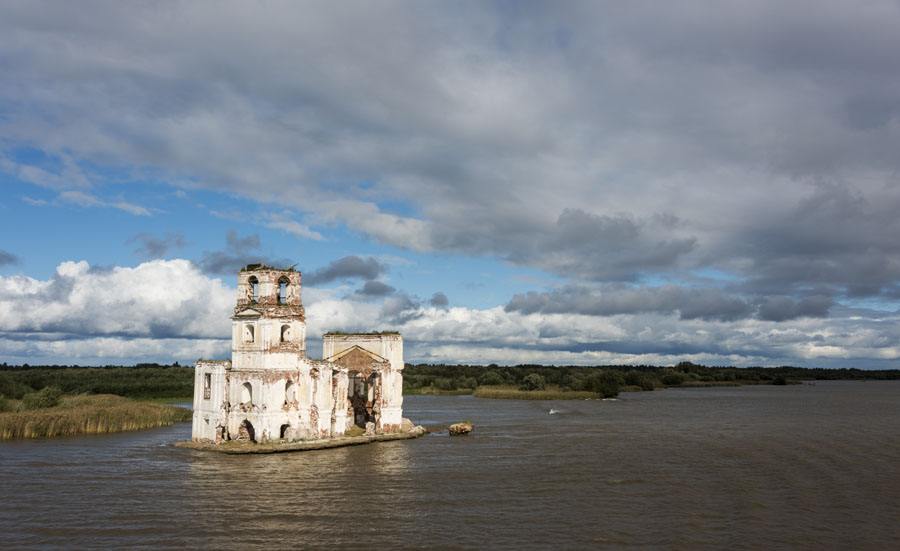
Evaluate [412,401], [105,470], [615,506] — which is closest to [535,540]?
[615,506]

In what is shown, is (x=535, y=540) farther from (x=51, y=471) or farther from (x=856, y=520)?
(x=51, y=471)

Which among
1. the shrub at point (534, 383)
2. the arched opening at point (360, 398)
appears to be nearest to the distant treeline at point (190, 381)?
the shrub at point (534, 383)

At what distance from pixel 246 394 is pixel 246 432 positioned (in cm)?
229

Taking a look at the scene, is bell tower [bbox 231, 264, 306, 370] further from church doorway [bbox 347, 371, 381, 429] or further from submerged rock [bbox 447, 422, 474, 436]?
submerged rock [bbox 447, 422, 474, 436]

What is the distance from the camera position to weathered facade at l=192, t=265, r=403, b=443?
42750 mm

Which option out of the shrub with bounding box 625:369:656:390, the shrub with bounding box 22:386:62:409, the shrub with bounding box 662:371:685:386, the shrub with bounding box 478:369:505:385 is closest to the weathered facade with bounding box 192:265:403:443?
the shrub with bounding box 22:386:62:409

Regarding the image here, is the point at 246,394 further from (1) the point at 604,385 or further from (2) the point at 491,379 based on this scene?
(2) the point at 491,379

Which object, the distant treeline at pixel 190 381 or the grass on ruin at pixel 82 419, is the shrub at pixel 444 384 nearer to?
the distant treeline at pixel 190 381

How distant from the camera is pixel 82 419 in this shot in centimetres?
5234

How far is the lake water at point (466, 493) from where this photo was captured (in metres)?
24.3

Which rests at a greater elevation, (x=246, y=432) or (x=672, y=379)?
(x=246, y=432)

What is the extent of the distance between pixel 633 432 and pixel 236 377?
1266 inches

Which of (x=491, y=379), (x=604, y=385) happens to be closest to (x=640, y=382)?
(x=491, y=379)

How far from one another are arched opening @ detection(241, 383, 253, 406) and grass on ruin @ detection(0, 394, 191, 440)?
17.5 m
